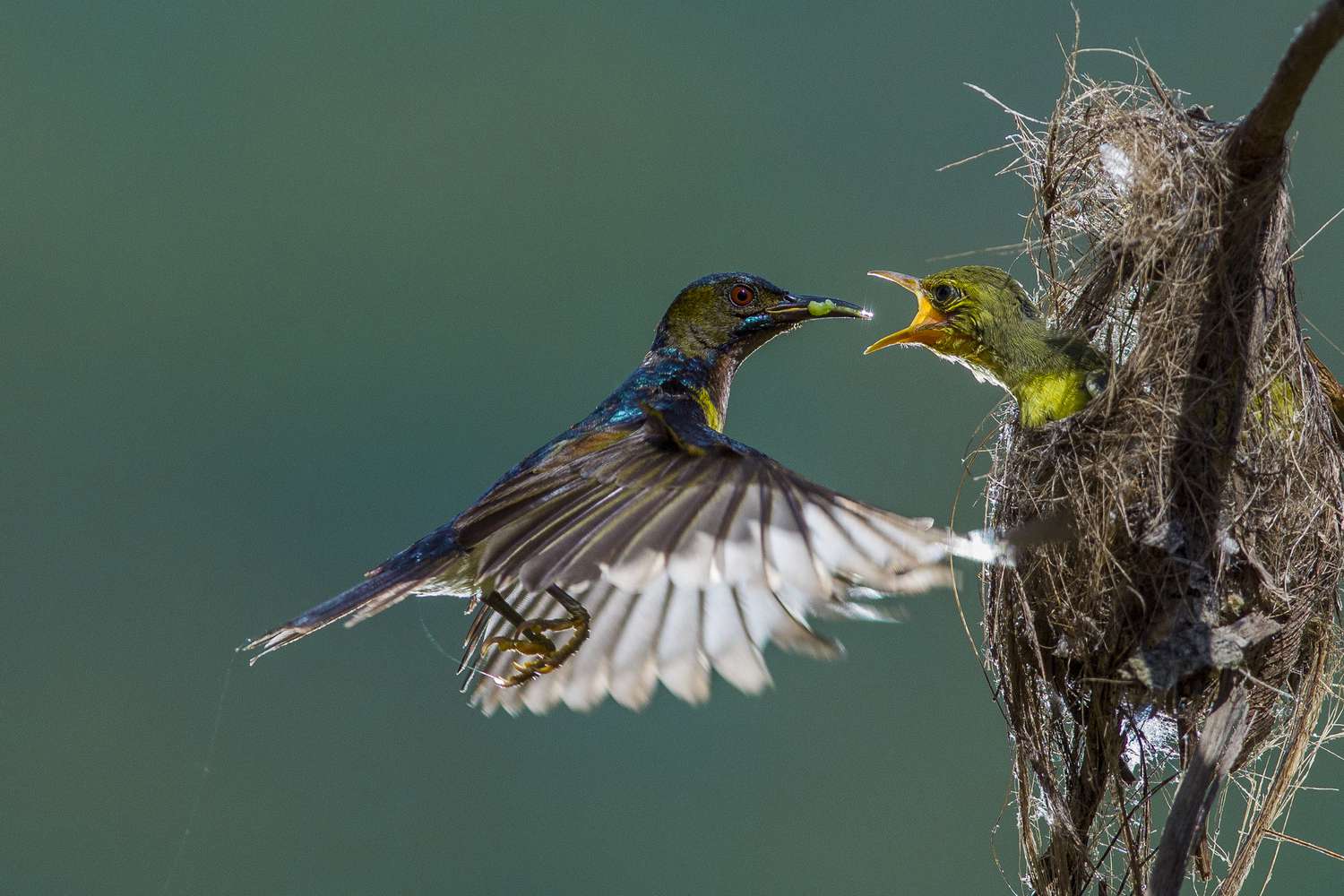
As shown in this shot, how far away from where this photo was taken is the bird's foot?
279 cm

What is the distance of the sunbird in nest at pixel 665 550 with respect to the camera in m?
2.14

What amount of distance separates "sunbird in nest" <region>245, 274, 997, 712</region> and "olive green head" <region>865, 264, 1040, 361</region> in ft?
0.38

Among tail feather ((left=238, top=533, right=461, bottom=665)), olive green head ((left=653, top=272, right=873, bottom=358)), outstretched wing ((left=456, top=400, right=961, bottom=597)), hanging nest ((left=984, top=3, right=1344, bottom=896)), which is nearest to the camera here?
outstretched wing ((left=456, top=400, right=961, bottom=597))

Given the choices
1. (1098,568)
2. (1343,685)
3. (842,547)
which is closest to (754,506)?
(842,547)

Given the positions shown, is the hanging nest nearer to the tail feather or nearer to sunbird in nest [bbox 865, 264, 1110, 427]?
sunbird in nest [bbox 865, 264, 1110, 427]

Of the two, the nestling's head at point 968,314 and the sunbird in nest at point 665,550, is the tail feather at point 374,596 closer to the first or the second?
the sunbird in nest at point 665,550

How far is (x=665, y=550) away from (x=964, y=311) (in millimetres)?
934

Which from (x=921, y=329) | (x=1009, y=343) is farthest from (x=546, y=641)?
(x=1009, y=343)

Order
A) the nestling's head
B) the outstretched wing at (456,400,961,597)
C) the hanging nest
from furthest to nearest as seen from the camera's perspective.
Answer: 1. the nestling's head
2. the hanging nest
3. the outstretched wing at (456,400,961,597)

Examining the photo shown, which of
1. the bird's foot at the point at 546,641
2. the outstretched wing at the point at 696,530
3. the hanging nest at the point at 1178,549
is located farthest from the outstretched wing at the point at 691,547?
the hanging nest at the point at 1178,549

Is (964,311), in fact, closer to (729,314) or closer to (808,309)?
(808,309)

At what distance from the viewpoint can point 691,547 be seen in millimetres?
2191

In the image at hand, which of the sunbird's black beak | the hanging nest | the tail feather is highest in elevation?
the sunbird's black beak

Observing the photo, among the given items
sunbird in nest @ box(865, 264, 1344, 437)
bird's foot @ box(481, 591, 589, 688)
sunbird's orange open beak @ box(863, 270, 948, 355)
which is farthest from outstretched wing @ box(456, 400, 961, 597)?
sunbird in nest @ box(865, 264, 1344, 437)
